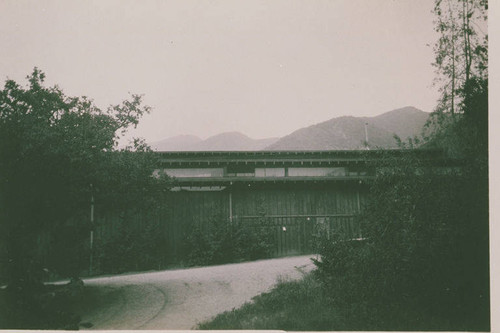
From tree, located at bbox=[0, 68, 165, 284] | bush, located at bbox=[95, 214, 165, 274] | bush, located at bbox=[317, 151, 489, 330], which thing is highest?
tree, located at bbox=[0, 68, 165, 284]

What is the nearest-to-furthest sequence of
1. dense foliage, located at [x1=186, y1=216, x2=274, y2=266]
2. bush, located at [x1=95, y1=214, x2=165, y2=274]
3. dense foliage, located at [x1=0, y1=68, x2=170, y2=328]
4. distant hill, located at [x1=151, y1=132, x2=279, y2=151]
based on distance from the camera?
dense foliage, located at [x1=0, y1=68, x2=170, y2=328] < bush, located at [x1=95, y1=214, x2=165, y2=274] < dense foliage, located at [x1=186, y1=216, x2=274, y2=266] < distant hill, located at [x1=151, y1=132, x2=279, y2=151]

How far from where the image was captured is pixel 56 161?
22.1ft

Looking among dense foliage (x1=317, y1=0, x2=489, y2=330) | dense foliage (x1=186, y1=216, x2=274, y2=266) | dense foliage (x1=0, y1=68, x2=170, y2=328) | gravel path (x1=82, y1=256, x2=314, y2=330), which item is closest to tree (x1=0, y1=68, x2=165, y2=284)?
dense foliage (x1=0, y1=68, x2=170, y2=328)

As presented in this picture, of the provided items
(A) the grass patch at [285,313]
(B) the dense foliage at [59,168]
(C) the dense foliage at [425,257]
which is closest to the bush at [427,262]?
(C) the dense foliage at [425,257]

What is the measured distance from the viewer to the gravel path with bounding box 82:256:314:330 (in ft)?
23.6

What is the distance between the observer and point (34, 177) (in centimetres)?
632

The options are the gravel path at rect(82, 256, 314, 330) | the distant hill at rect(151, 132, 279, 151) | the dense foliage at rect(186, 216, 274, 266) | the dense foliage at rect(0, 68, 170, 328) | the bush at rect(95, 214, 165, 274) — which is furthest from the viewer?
the distant hill at rect(151, 132, 279, 151)

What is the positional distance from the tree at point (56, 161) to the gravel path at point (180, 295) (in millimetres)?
1965

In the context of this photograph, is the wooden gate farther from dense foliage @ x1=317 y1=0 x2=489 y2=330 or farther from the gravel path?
dense foliage @ x1=317 y1=0 x2=489 y2=330

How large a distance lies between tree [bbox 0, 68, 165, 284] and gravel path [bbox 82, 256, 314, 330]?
1.96 metres

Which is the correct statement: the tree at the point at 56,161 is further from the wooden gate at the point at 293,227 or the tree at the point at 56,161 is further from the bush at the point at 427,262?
the wooden gate at the point at 293,227

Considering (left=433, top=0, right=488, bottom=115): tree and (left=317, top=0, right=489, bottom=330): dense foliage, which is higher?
(left=433, top=0, right=488, bottom=115): tree

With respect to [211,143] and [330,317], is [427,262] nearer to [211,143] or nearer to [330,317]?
[330,317]

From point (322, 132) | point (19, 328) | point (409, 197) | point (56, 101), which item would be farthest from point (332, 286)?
point (322, 132)
